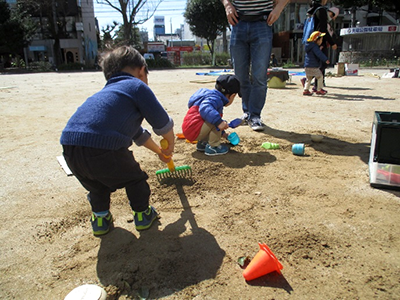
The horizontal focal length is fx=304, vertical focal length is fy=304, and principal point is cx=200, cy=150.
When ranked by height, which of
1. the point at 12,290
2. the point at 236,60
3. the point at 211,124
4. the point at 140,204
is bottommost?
the point at 12,290

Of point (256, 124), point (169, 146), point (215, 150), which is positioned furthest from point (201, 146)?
point (169, 146)

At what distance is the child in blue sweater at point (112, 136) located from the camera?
5.24ft

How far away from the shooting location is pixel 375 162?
222cm

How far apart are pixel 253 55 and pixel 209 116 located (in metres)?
1.47

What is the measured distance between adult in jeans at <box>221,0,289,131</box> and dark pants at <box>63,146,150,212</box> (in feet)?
7.51

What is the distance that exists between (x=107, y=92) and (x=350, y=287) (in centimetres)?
150

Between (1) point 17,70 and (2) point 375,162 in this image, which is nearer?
(2) point 375,162

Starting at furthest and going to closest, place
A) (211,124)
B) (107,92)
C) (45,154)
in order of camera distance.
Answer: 1. (45,154)
2. (211,124)
3. (107,92)

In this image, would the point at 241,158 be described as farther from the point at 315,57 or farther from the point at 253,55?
the point at 315,57

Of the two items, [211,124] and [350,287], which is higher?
[211,124]

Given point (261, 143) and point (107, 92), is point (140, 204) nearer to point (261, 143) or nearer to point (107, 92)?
point (107, 92)

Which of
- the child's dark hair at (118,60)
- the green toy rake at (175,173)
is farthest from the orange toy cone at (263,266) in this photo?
the child's dark hair at (118,60)

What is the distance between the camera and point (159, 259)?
150 centimetres

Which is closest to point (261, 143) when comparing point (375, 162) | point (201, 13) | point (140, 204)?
point (375, 162)
